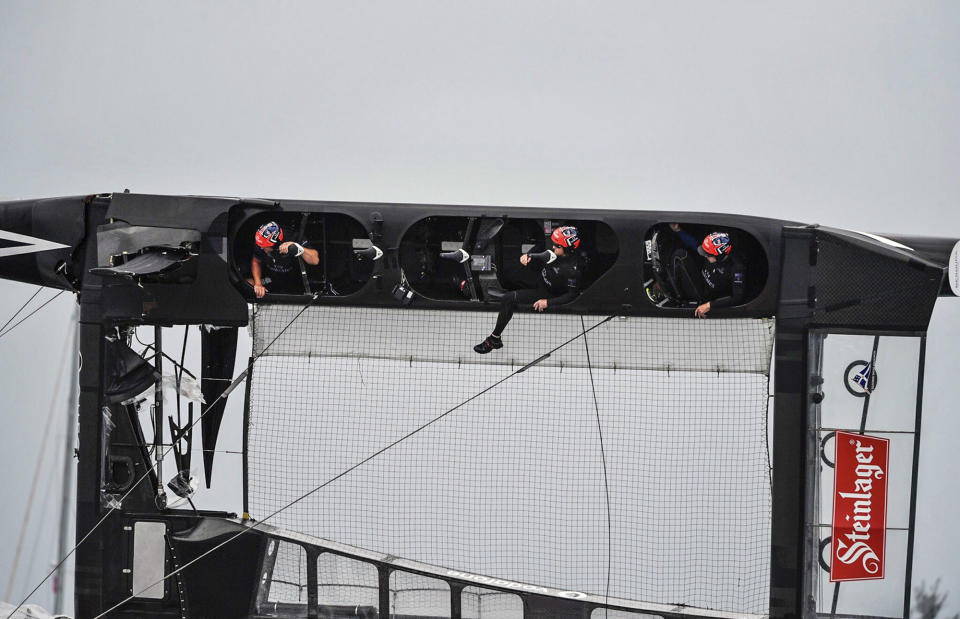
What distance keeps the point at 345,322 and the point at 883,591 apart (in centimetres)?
425

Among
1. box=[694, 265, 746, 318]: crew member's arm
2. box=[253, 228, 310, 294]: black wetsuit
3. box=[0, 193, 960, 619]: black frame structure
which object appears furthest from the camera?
box=[253, 228, 310, 294]: black wetsuit

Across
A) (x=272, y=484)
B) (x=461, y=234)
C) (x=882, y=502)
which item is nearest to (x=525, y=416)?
(x=461, y=234)

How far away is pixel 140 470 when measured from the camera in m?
5.96

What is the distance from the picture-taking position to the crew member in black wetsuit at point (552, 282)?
5777 millimetres

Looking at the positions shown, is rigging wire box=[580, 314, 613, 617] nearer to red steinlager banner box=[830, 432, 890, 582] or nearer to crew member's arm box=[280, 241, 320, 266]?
red steinlager banner box=[830, 432, 890, 582]

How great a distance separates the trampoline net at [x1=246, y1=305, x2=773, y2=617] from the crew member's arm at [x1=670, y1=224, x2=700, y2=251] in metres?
0.57

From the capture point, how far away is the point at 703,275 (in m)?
5.98

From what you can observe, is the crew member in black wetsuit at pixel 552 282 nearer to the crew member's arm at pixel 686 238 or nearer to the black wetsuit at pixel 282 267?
the crew member's arm at pixel 686 238

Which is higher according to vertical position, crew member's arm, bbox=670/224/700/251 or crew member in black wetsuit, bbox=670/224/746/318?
crew member's arm, bbox=670/224/700/251

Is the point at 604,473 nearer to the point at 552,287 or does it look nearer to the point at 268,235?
the point at 552,287

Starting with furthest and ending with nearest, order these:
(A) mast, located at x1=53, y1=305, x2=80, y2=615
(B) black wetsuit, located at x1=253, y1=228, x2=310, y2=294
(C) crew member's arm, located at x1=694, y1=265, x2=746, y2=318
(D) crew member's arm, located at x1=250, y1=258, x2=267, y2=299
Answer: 1. (A) mast, located at x1=53, y1=305, x2=80, y2=615
2. (B) black wetsuit, located at x1=253, y1=228, x2=310, y2=294
3. (D) crew member's arm, located at x1=250, y1=258, x2=267, y2=299
4. (C) crew member's arm, located at x1=694, y1=265, x2=746, y2=318

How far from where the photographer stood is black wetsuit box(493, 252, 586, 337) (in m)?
5.77

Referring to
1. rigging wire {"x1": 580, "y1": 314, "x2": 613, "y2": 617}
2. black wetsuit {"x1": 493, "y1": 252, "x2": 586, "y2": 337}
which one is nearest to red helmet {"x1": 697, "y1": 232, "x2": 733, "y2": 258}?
black wetsuit {"x1": 493, "y1": 252, "x2": 586, "y2": 337}

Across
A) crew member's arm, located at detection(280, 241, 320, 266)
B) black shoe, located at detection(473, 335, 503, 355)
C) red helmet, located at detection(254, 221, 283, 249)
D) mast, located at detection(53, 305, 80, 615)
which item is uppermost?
red helmet, located at detection(254, 221, 283, 249)
